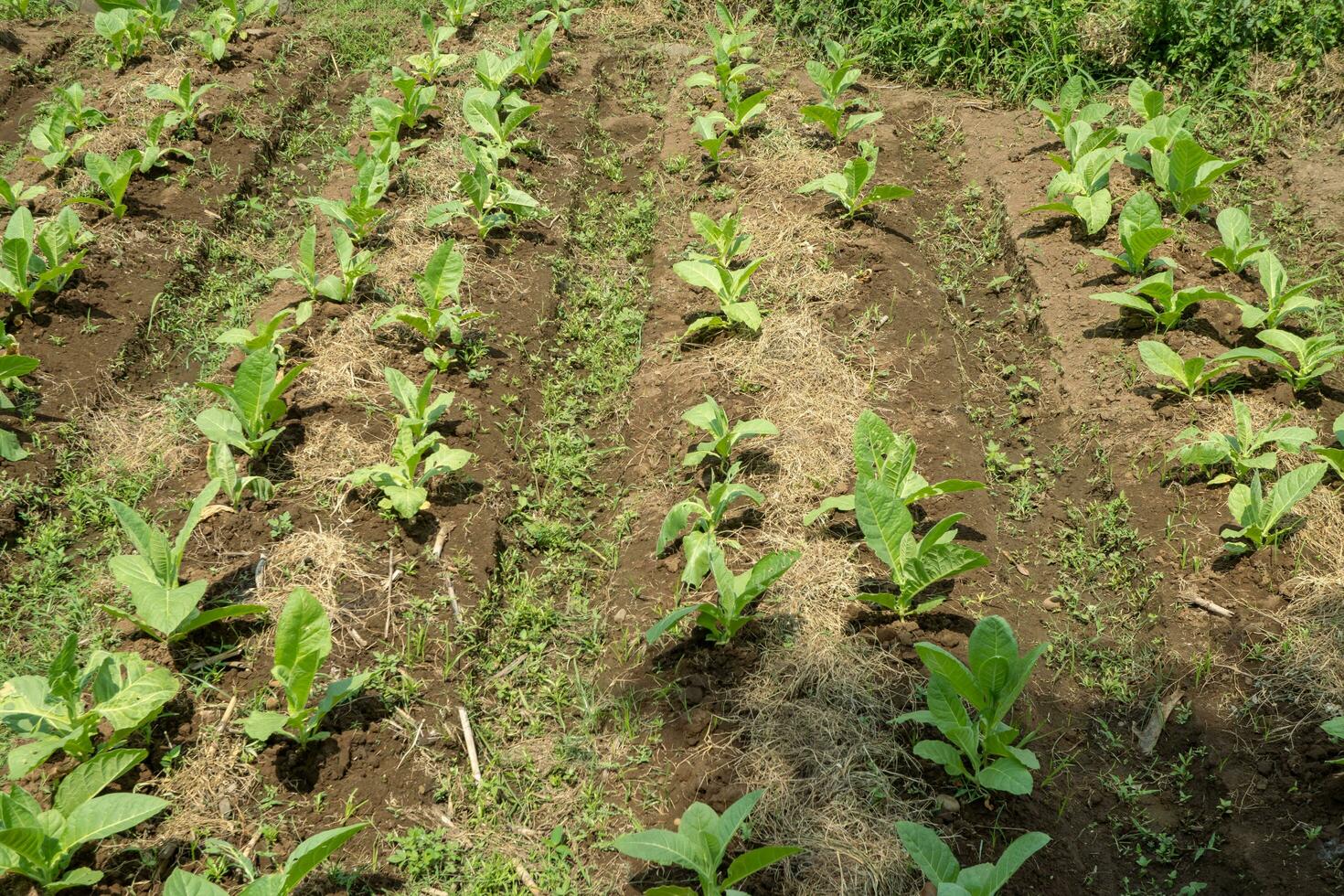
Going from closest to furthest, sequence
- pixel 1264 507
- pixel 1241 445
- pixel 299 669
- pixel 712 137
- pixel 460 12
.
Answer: pixel 299 669 < pixel 1264 507 < pixel 1241 445 < pixel 712 137 < pixel 460 12

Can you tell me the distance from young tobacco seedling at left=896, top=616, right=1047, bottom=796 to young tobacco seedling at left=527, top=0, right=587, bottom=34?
605 cm

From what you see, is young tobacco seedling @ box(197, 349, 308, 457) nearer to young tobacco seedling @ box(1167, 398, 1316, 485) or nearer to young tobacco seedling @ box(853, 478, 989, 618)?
young tobacco seedling @ box(853, 478, 989, 618)

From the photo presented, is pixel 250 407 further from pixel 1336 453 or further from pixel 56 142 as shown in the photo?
pixel 1336 453

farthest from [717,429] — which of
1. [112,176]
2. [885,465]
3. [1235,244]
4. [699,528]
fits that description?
[112,176]

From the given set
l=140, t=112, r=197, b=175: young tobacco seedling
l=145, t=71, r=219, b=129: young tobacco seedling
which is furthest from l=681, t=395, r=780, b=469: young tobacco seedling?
l=145, t=71, r=219, b=129: young tobacco seedling

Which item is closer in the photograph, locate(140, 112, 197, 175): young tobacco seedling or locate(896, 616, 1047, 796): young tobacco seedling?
locate(896, 616, 1047, 796): young tobacco seedling

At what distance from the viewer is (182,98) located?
6629 mm

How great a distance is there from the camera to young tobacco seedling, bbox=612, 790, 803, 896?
119 inches

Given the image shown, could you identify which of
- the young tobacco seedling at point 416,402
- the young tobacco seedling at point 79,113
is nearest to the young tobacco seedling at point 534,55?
the young tobacco seedling at point 79,113

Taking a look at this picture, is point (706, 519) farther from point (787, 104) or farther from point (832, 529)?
point (787, 104)

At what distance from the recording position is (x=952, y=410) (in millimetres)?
4953

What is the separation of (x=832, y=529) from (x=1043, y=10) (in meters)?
4.75

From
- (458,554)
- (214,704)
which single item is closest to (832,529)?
(458,554)

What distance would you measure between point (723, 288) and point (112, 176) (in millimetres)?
3483
